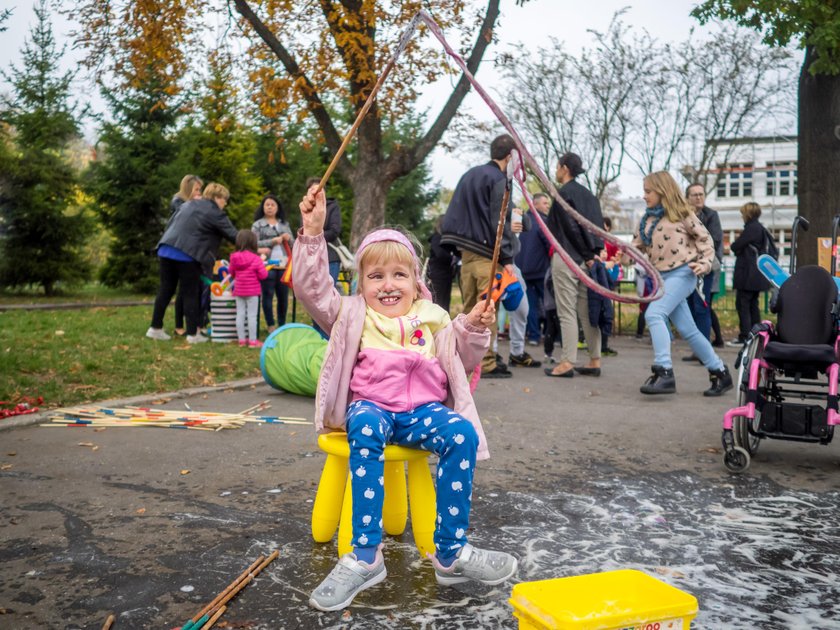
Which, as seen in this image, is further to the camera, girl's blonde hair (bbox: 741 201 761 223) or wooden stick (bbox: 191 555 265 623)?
girl's blonde hair (bbox: 741 201 761 223)

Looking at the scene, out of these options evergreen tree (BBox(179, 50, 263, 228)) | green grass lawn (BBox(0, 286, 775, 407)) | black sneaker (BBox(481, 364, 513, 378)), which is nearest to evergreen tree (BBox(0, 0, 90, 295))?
evergreen tree (BBox(179, 50, 263, 228))

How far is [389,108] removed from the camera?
14.3 meters

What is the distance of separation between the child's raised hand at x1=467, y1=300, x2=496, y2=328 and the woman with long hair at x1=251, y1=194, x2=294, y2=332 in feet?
27.4

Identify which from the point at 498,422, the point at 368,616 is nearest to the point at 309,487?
the point at 368,616

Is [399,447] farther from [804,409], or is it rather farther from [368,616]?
[804,409]

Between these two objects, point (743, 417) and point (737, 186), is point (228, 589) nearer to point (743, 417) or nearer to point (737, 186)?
point (743, 417)

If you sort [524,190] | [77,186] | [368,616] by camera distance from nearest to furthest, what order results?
[368,616]
[524,190]
[77,186]

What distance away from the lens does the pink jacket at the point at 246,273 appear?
1066 centimetres

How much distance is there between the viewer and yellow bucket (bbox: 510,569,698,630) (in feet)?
7.32

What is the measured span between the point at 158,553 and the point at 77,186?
21237 millimetres

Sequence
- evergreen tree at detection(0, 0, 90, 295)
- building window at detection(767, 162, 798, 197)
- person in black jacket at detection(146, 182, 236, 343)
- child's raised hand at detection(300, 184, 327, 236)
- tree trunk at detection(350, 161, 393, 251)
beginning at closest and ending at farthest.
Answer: child's raised hand at detection(300, 184, 327, 236) < person in black jacket at detection(146, 182, 236, 343) < tree trunk at detection(350, 161, 393, 251) < evergreen tree at detection(0, 0, 90, 295) < building window at detection(767, 162, 798, 197)

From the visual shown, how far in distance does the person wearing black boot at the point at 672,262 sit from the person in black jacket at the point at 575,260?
102 centimetres

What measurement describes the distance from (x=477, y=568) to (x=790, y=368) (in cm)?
320

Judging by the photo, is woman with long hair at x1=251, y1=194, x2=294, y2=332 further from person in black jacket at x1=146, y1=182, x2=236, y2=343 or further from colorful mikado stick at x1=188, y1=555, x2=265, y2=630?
colorful mikado stick at x1=188, y1=555, x2=265, y2=630
